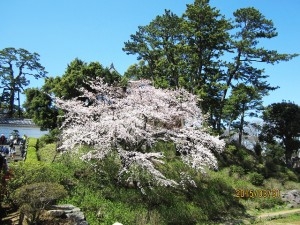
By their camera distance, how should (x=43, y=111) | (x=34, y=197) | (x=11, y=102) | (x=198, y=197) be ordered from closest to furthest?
1. (x=34, y=197)
2. (x=198, y=197)
3. (x=43, y=111)
4. (x=11, y=102)

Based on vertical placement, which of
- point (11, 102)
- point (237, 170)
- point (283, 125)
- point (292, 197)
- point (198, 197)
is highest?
point (11, 102)

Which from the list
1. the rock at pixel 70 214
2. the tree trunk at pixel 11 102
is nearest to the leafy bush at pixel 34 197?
the rock at pixel 70 214

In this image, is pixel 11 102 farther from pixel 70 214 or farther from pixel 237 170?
pixel 70 214

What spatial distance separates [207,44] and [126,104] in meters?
12.5

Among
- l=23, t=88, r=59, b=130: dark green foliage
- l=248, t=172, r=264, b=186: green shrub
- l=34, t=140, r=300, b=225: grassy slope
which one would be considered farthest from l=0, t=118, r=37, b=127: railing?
l=248, t=172, r=264, b=186: green shrub

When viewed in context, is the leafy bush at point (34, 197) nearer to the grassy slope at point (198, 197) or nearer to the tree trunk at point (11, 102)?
the grassy slope at point (198, 197)

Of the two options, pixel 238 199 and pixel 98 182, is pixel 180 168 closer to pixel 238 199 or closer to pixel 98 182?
pixel 238 199

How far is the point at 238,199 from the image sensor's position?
2320 cm

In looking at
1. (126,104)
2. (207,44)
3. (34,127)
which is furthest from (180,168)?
(34,127)

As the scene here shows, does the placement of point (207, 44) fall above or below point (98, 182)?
above

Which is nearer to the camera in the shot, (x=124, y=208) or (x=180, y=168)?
(x=124, y=208)

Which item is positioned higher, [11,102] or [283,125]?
[11,102]
